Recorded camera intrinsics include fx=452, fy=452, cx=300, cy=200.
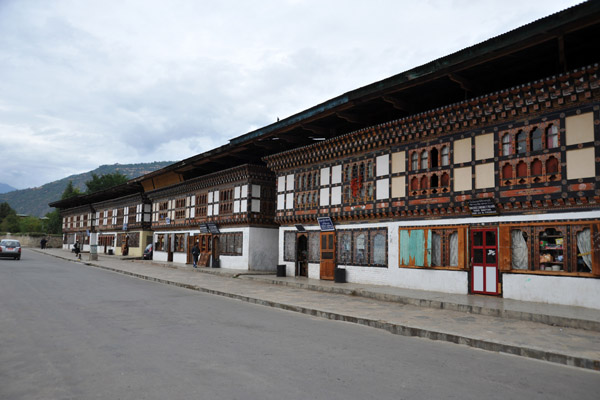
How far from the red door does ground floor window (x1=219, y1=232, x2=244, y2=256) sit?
1668cm

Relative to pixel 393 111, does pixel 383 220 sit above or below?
below

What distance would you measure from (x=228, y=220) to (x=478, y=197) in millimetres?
18739

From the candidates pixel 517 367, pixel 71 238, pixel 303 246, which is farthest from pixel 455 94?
pixel 71 238

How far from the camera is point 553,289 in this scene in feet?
44.2

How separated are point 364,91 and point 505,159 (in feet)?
20.2

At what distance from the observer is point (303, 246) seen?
966 inches

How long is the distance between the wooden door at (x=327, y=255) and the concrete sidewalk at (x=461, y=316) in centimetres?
291

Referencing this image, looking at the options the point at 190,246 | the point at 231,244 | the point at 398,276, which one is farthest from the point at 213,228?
the point at 398,276

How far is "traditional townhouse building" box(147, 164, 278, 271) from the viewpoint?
29.0 meters

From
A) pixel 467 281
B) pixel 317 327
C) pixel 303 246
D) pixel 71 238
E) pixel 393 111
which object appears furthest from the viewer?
pixel 71 238

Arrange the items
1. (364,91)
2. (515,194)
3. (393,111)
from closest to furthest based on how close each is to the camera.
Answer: (515,194) → (364,91) → (393,111)

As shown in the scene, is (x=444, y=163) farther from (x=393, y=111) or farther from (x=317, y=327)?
(x=317, y=327)

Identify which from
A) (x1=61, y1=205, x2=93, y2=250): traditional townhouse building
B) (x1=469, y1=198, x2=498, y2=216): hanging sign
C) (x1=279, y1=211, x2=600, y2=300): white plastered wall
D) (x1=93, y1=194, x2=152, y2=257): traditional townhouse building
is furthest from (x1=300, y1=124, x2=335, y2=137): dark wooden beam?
(x1=61, y1=205, x2=93, y2=250): traditional townhouse building

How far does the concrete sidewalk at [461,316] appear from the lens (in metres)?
8.68
